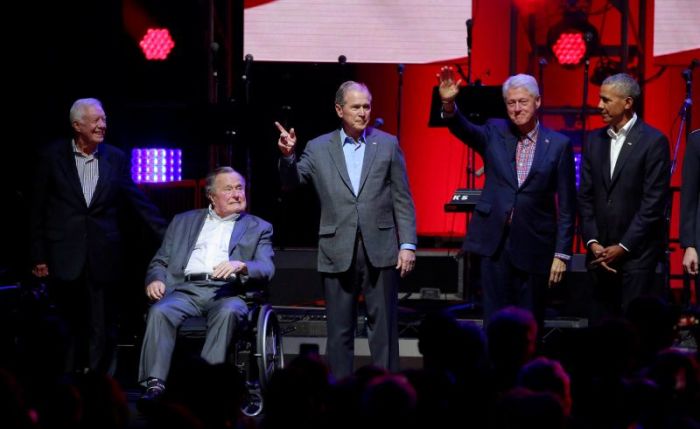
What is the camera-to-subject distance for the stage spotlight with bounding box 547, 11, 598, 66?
8328mm

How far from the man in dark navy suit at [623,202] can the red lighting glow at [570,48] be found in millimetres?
3176

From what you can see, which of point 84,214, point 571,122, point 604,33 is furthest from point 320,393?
point 604,33

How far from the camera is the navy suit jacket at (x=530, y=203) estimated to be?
205 inches

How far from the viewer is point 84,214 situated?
19.4 feet

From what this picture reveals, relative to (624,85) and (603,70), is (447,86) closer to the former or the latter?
(624,85)

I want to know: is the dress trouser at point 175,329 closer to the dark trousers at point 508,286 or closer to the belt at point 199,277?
the belt at point 199,277

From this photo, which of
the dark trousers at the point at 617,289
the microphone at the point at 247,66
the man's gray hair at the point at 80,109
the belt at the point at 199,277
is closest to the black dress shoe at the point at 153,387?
the belt at the point at 199,277

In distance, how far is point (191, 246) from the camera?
19.0 ft

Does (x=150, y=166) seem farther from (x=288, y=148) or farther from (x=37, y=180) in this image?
(x=288, y=148)

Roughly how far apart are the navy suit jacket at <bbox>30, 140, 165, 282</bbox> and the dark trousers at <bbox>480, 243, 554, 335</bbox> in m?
2.12

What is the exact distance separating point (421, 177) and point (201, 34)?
7.45ft

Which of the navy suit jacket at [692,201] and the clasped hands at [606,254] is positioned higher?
the navy suit jacket at [692,201]

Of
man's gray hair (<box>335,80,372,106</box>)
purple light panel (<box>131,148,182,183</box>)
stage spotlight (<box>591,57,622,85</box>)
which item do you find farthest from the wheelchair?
stage spotlight (<box>591,57,622,85</box>)

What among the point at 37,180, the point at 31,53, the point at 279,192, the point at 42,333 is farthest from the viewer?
the point at 279,192
